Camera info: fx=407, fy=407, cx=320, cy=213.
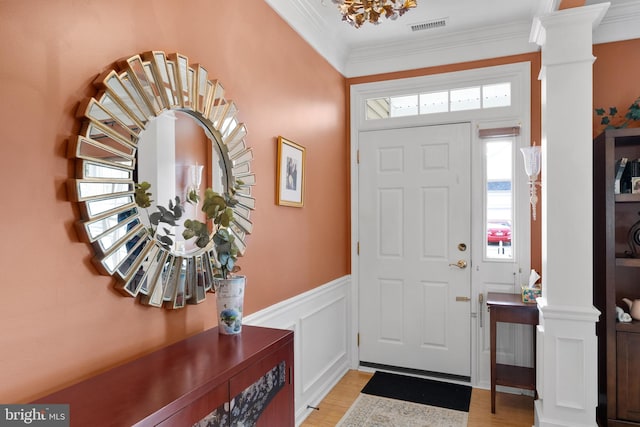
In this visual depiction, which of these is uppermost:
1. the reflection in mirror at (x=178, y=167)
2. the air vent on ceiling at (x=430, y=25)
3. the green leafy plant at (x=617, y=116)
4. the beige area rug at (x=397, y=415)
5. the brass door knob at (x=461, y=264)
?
the air vent on ceiling at (x=430, y=25)

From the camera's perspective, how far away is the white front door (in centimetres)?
343

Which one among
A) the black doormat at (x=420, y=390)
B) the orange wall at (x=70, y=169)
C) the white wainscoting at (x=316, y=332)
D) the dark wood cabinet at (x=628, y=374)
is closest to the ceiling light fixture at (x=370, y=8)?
the orange wall at (x=70, y=169)

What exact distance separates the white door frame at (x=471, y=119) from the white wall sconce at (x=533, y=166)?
0.10 m

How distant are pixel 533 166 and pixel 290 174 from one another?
1824mm

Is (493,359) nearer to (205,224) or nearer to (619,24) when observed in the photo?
(205,224)

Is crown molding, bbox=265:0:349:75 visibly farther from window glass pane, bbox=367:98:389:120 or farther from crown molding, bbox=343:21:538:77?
window glass pane, bbox=367:98:389:120

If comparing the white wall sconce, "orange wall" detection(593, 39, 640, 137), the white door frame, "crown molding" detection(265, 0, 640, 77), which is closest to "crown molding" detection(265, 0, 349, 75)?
"crown molding" detection(265, 0, 640, 77)

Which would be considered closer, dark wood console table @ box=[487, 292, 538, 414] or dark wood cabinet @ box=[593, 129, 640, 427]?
dark wood cabinet @ box=[593, 129, 640, 427]

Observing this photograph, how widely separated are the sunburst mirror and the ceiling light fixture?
0.70 m

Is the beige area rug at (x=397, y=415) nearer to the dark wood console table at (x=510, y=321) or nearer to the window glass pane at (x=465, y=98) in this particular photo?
the dark wood console table at (x=510, y=321)

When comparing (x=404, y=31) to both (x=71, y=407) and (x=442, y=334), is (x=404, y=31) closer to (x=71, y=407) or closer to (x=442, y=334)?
(x=442, y=334)

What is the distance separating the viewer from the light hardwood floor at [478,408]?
2.78 metres

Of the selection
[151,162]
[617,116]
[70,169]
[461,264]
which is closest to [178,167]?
[151,162]

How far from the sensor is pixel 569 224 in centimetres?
245
